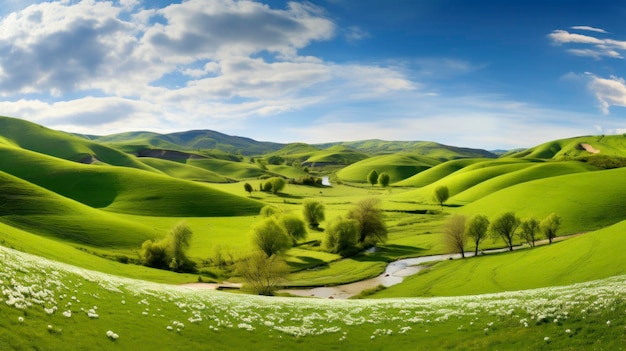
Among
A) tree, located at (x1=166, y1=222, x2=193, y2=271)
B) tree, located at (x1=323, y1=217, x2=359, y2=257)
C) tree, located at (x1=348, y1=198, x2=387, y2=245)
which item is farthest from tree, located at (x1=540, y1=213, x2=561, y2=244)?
tree, located at (x1=166, y1=222, x2=193, y2=271)

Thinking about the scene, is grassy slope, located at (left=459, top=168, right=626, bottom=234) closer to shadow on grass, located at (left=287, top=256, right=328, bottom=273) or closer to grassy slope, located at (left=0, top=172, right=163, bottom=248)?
shadow on grass, located at (left=287, top=256, right=328, bottom=273)

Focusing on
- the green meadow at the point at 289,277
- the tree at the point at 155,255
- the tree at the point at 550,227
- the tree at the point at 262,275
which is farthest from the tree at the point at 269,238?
the tree at the point at 550,227

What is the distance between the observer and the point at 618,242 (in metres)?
54.8

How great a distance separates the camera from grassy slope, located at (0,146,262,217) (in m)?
134

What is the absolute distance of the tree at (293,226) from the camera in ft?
336

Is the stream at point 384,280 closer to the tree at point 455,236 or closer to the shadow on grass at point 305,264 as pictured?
the tree at point 455,236

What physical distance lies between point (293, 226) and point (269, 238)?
56.1 ft

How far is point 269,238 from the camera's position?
283 feet

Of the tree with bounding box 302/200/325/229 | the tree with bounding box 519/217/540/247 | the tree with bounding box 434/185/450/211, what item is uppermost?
the tree with bounding box 434/185/450/211

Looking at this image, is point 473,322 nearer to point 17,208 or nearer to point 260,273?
point 260,273

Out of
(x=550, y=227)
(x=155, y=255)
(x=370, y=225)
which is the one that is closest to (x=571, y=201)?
(x=550, y=227)

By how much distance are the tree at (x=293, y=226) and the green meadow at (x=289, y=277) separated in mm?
4265

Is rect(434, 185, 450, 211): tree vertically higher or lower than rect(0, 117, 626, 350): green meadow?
higher

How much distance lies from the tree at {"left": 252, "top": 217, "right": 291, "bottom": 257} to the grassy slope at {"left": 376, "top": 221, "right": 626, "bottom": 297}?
31228 mm
